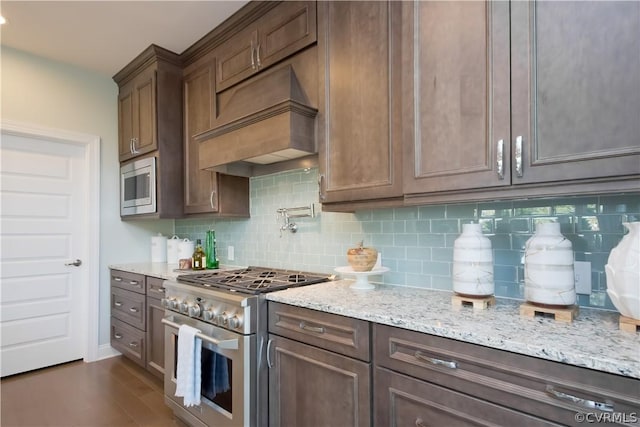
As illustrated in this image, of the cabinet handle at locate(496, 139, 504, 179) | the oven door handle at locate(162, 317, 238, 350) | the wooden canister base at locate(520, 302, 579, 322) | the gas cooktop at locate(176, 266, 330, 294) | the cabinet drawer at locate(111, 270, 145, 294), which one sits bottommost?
the oven door handle at locate(162, 317, 238, 350)

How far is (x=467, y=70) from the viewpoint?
136cm

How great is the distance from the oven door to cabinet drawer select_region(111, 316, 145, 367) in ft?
3.00

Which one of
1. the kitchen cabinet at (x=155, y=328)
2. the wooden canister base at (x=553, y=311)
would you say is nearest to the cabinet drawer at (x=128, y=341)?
the kitchen cabinet at (x=155, y=328)

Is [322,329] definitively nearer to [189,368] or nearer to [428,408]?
[428,408]

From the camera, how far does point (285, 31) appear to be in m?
2.16

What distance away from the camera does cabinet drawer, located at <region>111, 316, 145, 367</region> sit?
116 inches

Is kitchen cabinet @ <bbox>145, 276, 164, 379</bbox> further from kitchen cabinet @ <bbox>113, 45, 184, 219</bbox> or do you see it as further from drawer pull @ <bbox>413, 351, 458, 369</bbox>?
drawer pull @ <bbox>413, 351, 458, 369</bbox>

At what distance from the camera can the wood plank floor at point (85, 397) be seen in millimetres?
2305

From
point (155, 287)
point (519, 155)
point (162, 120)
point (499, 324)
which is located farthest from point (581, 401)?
point (162, 120)

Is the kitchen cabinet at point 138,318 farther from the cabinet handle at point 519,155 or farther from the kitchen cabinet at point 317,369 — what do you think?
the cabinet handle at point 519,155

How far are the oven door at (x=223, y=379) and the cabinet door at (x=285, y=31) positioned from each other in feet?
5.50

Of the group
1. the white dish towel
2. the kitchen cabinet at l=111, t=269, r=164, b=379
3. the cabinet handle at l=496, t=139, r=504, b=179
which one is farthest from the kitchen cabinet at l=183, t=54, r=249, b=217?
the cabinet handle at l=496, t=139, r=504, b=179

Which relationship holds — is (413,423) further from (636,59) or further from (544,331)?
(636,59)

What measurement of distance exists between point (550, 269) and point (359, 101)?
1.11 m
